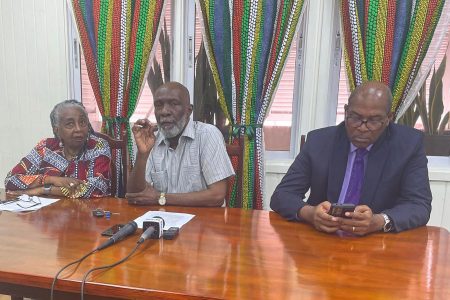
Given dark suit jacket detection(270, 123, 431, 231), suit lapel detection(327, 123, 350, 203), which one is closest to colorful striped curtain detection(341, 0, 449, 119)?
dark suit jacket detection(270, 123, 431, 231)

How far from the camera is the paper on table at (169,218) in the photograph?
1.44 metres

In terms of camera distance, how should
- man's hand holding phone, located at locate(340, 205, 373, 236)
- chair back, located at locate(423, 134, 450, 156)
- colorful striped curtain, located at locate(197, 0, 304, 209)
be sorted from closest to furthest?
1. man's hand holding phone, located at locate(340, 205, 373, 236)
2. colorful striped curtain, located at locate(197, 0, 304, 209)
3. chair back, located at locate(423, 134, 450, 156)

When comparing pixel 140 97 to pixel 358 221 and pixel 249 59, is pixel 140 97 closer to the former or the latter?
pixel 249 59

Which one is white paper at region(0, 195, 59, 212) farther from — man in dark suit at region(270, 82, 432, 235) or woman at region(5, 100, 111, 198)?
man in dark suit at region(270, 82, 432, 235)

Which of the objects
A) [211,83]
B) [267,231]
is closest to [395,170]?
[267,231]

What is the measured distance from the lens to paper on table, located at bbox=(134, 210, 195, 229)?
4.73ft

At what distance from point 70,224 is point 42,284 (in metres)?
0.43

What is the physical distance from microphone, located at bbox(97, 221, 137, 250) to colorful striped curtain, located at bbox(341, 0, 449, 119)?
6.17ft

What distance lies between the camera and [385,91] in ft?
5.14

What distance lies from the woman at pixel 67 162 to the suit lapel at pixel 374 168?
1307mm

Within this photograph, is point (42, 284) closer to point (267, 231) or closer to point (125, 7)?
point (267, 231)

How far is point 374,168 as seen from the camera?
62.7 inches

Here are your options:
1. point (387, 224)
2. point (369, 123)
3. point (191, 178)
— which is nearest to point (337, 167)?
point (369, 123)

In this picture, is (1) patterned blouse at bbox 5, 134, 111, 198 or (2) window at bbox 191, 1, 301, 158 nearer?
(1) patterned blouse at bbox 5, 134, 111, 198
